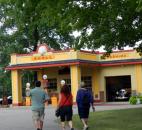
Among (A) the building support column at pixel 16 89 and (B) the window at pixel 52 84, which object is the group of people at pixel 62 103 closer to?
(A) the building support column at pixel 16 89

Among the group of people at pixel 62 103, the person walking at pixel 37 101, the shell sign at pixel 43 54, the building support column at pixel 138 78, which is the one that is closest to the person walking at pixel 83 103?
the group of people at pixel 62 103

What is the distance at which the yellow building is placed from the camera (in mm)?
47688

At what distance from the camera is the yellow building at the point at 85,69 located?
1877 inches

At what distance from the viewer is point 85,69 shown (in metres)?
52.4

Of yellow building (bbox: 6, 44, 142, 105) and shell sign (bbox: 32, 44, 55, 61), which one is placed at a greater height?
shell sign (bbox: 32, 44, 55, 61)

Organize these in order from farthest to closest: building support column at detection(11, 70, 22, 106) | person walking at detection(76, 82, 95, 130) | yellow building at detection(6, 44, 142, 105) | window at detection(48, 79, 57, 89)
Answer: window at detection(48, 79, 57, 89), building support column at detection(11, 70, 22, 106), yellow building at detection(6, 44, 142, 105), person walking at detection(76, 82, 95, 130)

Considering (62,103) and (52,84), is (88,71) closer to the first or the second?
(52,84)

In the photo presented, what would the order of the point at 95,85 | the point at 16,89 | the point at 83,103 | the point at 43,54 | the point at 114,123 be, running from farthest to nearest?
the point at 95,85
the point at 16,89
the point at 43,54
the point at 114,123
the point at 83,103

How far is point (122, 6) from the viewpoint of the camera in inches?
761

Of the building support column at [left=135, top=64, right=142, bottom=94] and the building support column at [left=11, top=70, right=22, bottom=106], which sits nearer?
the building support column at [left=135, top=64, right=142, bottom=94]

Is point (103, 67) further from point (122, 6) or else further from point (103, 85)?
point (122, 6)

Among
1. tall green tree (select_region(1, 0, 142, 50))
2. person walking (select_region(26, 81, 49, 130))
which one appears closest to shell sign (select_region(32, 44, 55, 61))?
tall green tree (select_region(1, 0, 142, 50))

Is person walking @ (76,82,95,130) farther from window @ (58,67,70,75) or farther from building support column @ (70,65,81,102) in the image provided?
window @ (58,67,70,75)

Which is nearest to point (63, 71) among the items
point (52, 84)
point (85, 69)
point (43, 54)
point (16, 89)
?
point (52, 84)
